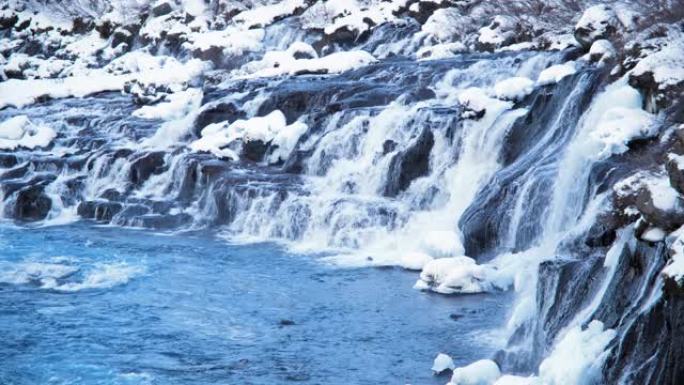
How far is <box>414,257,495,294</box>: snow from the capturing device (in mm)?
14750

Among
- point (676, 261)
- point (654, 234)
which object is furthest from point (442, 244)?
point (676, 261)

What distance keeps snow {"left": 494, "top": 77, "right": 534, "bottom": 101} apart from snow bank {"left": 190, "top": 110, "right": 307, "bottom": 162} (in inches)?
198

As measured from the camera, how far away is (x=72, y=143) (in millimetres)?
25938

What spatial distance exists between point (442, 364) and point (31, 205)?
45.0 ft

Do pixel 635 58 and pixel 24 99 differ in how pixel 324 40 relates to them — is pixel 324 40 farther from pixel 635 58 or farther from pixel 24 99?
pixel 635 58

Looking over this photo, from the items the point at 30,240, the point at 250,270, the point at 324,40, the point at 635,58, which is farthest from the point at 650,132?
the point at 324,40

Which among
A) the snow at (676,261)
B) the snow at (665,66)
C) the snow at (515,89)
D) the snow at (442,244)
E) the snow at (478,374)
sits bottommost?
the snow at (478,374)

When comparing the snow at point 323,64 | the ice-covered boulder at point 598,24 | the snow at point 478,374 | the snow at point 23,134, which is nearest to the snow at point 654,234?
the snow at point 478,374

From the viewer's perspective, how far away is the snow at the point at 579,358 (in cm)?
899

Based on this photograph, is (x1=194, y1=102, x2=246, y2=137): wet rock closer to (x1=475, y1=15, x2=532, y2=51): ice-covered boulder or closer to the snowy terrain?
the snowy terrain

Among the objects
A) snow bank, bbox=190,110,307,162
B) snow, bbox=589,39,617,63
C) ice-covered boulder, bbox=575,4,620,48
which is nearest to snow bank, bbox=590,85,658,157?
snow, bbox=589,39,617,63

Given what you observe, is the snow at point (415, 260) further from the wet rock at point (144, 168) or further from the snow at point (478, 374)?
the wet rock at point (144, 168)

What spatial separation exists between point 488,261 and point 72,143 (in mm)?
13972

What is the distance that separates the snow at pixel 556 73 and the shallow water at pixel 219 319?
526 centimetres
